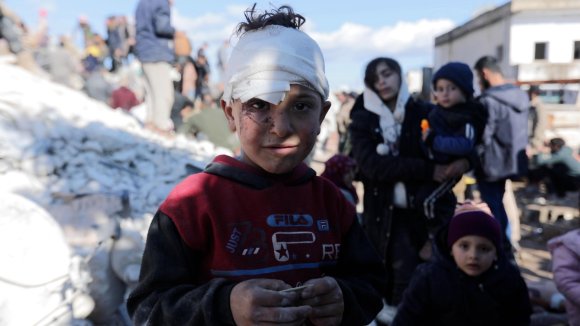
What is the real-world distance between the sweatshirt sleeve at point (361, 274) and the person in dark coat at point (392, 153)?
1.85 metres

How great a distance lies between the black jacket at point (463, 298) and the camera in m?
2.59

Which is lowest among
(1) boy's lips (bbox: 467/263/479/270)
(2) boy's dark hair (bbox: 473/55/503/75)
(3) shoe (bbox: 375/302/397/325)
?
(3) shoe (bbox: 375/302/397/325)

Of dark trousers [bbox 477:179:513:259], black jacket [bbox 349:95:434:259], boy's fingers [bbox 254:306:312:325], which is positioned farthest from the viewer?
dark trousers [bbox 477:179:513:259]

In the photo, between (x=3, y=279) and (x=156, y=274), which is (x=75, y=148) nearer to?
(x=3, y=279)

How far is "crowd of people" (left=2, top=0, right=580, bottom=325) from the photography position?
1191 mm

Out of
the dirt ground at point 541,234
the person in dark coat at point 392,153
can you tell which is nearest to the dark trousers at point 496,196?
the dirt ground at point 541,234

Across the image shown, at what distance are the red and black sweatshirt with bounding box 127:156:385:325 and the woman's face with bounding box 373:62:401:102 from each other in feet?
6.83

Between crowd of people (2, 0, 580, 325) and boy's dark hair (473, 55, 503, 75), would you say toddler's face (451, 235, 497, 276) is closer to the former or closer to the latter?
crowd of people (2, 0, 580, 325)

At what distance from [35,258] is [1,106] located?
3.17 m

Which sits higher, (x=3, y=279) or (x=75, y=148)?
(x=75, y=148)

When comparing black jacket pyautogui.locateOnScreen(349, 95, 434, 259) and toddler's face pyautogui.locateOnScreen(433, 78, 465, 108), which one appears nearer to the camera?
black jacket pyautogui.locateOnScreen(349, 95, 434, 259)

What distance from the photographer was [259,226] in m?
1.25

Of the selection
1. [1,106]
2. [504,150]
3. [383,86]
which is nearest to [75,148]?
[1,106]

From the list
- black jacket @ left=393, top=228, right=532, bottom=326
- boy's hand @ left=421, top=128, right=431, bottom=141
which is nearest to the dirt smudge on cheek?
black jacket @ left=393, top=228, right=532, bottom=326
